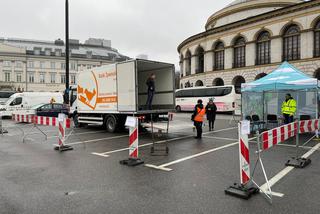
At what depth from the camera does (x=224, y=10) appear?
48875 millimetres

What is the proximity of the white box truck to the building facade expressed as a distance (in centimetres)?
6398

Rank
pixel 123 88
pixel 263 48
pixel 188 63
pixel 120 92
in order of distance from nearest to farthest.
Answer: pixel 123 88 < pixel 120 92 < pixel 263 48 < pixel 188 63

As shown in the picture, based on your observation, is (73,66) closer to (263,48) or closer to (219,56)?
(219,56)

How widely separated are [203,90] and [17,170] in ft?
91.7

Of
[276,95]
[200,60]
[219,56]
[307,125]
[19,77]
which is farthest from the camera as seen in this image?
[19,77]

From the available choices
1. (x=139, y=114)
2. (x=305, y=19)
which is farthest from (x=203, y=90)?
(x=139, y=114)

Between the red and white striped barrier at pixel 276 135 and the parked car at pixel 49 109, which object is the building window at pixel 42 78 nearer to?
the parked car at pixel 49 109

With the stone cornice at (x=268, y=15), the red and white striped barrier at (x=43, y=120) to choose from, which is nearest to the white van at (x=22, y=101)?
the red and white striped barrier at (x=43, y=120)

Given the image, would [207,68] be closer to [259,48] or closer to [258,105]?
[259,48]

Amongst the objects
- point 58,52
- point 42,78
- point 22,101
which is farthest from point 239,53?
point 42,78

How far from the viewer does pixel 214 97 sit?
102ft

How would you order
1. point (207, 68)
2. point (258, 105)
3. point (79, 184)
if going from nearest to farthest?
1. point (79, 184)
2. point (258, 105)
3. point (207, 68)

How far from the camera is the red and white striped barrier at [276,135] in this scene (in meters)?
5.23

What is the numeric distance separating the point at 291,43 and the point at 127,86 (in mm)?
30503
